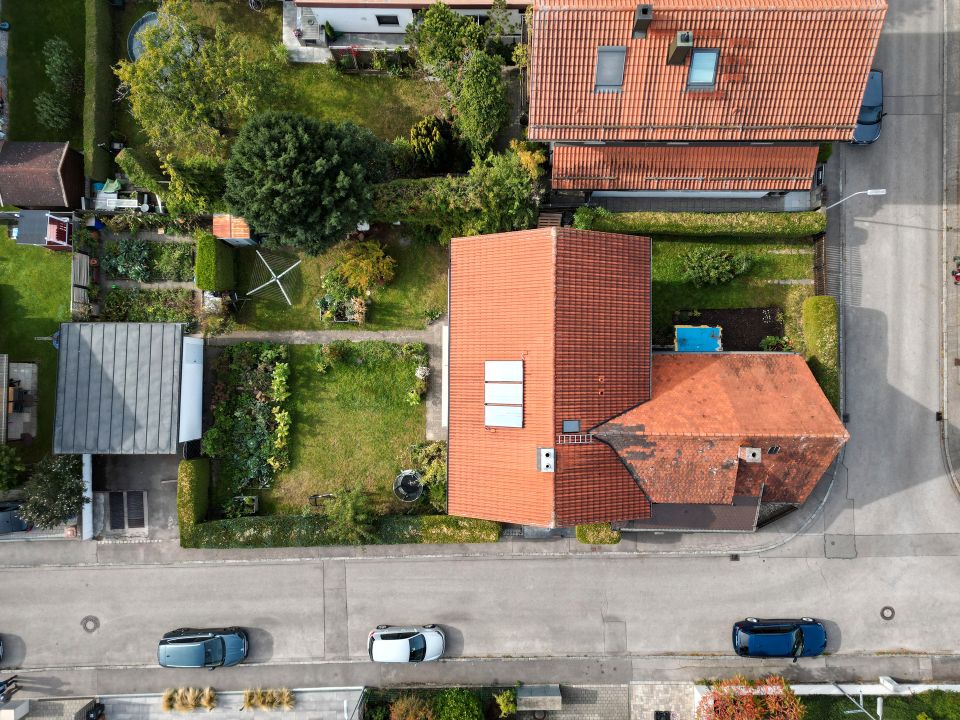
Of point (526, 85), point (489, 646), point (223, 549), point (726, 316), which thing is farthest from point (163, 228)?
point (726, 316)

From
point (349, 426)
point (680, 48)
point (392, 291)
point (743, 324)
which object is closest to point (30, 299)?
point (349, 426)

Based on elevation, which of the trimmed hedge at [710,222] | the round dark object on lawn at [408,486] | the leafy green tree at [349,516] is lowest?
the leafy green tree at [349,516]

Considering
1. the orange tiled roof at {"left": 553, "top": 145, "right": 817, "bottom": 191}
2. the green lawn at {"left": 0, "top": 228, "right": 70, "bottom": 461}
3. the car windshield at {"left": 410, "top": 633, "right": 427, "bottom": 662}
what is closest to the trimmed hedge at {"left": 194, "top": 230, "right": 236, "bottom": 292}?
the green lawn at {"left": 0, "top": 228, "right": 70, "bottom": 461}

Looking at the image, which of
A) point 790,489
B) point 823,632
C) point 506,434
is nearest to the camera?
point 506,434

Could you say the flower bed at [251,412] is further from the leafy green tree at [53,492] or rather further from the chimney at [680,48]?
the chimney at [680,48]

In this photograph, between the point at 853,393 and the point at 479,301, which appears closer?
the point at 479,301

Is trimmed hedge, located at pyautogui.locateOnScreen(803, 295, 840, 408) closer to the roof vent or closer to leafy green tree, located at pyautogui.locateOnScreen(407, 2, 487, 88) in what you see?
the roof vent

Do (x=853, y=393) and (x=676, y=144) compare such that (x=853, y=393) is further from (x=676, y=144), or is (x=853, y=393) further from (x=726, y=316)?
(x=676, y=144)

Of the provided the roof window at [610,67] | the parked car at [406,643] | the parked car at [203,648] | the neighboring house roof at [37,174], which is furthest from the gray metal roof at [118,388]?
the roof window at [610,67]
